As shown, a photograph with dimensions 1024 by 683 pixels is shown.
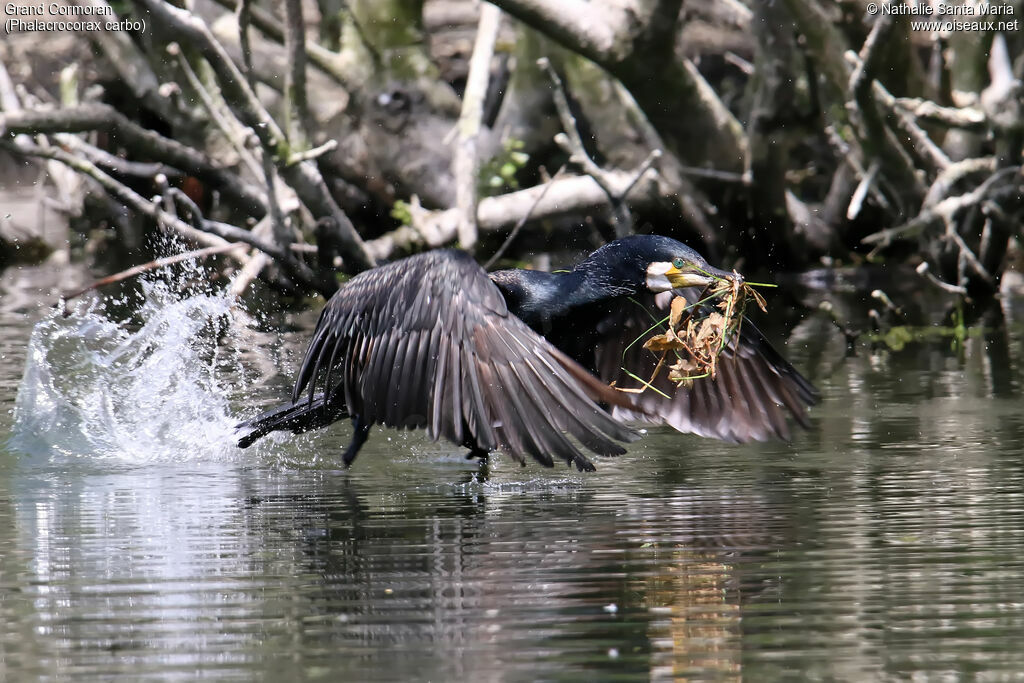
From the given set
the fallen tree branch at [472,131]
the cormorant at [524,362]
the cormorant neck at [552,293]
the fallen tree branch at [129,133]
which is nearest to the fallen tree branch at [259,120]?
the fallen tree branch at [129,133]

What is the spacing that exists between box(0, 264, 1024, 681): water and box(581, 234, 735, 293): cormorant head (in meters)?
0.83

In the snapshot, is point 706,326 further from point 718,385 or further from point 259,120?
point 259,120

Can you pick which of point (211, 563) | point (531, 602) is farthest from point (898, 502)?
point (211, 563)

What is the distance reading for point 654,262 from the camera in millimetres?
6547

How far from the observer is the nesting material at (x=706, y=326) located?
6148 millimetres

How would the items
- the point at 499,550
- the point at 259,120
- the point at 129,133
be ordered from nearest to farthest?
1. the point at 499,550
2. the point at 259,120
3. the point at 129,133

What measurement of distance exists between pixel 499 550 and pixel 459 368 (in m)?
0.87

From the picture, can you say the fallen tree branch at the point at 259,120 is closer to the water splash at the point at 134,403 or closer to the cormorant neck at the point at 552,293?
the water splash at the point at 134,403

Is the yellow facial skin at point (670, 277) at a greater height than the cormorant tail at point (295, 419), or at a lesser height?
greater

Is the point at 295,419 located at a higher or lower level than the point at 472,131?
lower

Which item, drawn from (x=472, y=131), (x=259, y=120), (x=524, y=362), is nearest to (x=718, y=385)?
(x=524, y=362)

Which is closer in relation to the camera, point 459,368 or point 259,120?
point 459,368

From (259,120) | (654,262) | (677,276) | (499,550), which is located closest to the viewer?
(499,550)

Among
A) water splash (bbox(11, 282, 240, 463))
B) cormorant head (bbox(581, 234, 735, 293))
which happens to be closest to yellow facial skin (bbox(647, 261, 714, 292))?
cormorant head (bbox(581, 234, 735, 293))
